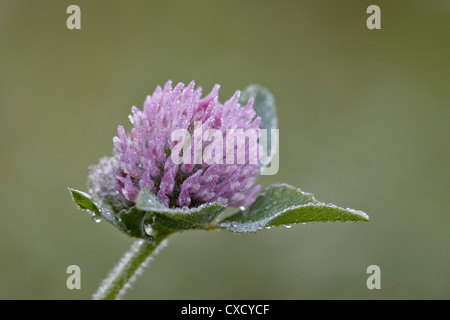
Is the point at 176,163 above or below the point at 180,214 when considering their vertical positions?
above

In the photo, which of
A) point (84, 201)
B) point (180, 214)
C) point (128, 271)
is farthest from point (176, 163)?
point (128, 271)

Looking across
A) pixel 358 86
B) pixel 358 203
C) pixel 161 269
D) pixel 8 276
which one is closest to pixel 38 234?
pixel 8 276

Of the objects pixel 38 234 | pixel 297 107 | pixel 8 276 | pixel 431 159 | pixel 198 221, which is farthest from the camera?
pixel 297 107

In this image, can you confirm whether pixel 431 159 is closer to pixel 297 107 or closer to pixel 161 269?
pixel 297 107

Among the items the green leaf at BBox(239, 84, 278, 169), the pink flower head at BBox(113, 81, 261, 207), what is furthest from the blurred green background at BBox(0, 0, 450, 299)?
the pink flower head at BBox(113, 81, 261, 207)

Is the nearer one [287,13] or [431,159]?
[431,159]

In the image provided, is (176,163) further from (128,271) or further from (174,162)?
(128,271)

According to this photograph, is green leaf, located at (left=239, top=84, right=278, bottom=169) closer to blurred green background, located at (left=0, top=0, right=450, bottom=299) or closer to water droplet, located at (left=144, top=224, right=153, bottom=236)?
water droplet, located at (left=144, top=224, right=153, bottom=236)
